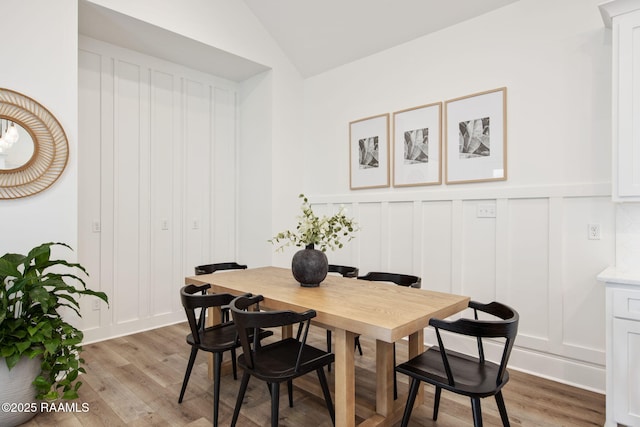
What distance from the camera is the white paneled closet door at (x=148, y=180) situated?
3.55 meters

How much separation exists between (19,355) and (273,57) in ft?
11.9

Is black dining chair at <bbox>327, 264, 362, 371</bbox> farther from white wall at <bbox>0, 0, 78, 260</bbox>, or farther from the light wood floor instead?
white wall at <bbox>0, 0, 78, 260</bbox>

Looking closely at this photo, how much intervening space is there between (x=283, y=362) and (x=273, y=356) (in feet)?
0.34

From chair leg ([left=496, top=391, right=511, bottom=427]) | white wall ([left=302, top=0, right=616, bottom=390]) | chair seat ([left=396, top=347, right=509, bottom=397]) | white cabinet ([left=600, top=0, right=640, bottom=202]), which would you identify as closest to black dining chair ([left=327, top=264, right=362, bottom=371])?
white wall ([left=302, top=0, right=616, bottom=390])

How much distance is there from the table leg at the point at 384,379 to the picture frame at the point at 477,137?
179 cm

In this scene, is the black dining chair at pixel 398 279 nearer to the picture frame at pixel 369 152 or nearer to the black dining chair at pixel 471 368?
the black dining chair at pixel 471 368

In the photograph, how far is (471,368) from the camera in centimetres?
183

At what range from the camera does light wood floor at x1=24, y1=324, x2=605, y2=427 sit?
85.2 inches

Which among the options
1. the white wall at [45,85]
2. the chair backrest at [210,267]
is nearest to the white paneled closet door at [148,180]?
the white wall at [45,85]

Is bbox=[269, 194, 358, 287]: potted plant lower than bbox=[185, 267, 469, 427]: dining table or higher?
higher

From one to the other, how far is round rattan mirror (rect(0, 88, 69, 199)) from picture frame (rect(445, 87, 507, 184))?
316 cm

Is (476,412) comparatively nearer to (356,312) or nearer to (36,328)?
(356,312)

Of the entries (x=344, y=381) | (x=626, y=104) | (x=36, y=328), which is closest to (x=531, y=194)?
(x=626, y=104)

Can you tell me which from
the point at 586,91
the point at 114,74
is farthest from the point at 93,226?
the point at 586,91
